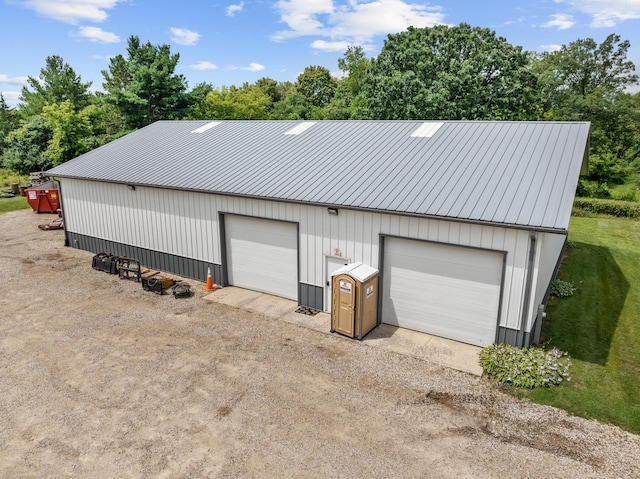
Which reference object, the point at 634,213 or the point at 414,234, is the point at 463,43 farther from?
the point at 414,234

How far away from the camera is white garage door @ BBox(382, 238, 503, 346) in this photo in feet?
35.7

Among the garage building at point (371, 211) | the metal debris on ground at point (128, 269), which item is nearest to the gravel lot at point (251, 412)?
the garage building at point (371, 211)

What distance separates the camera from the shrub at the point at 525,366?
375 inches

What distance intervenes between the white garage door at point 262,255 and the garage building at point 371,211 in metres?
0.04

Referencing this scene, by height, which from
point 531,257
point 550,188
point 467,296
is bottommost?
point 467,296

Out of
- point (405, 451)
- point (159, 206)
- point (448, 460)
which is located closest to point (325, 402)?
point (405, 451)

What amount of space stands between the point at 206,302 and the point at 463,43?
27.6m

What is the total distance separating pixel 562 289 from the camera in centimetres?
1524

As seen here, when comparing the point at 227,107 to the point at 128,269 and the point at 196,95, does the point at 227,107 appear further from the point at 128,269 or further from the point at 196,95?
the point at 128,269

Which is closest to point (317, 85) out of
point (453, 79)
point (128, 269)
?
point (453, 79)

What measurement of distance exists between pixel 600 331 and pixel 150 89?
116ft

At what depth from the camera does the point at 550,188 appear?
1084 cm

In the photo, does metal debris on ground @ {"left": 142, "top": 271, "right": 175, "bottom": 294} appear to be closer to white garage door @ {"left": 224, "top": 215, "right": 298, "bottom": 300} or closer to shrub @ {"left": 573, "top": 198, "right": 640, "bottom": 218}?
white garage door @ {"left": 224, "top": 215, "right": 298, "bottom": 300}

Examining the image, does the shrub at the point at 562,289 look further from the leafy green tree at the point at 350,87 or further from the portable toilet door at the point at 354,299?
the leafy green tree at the point at 350,87
